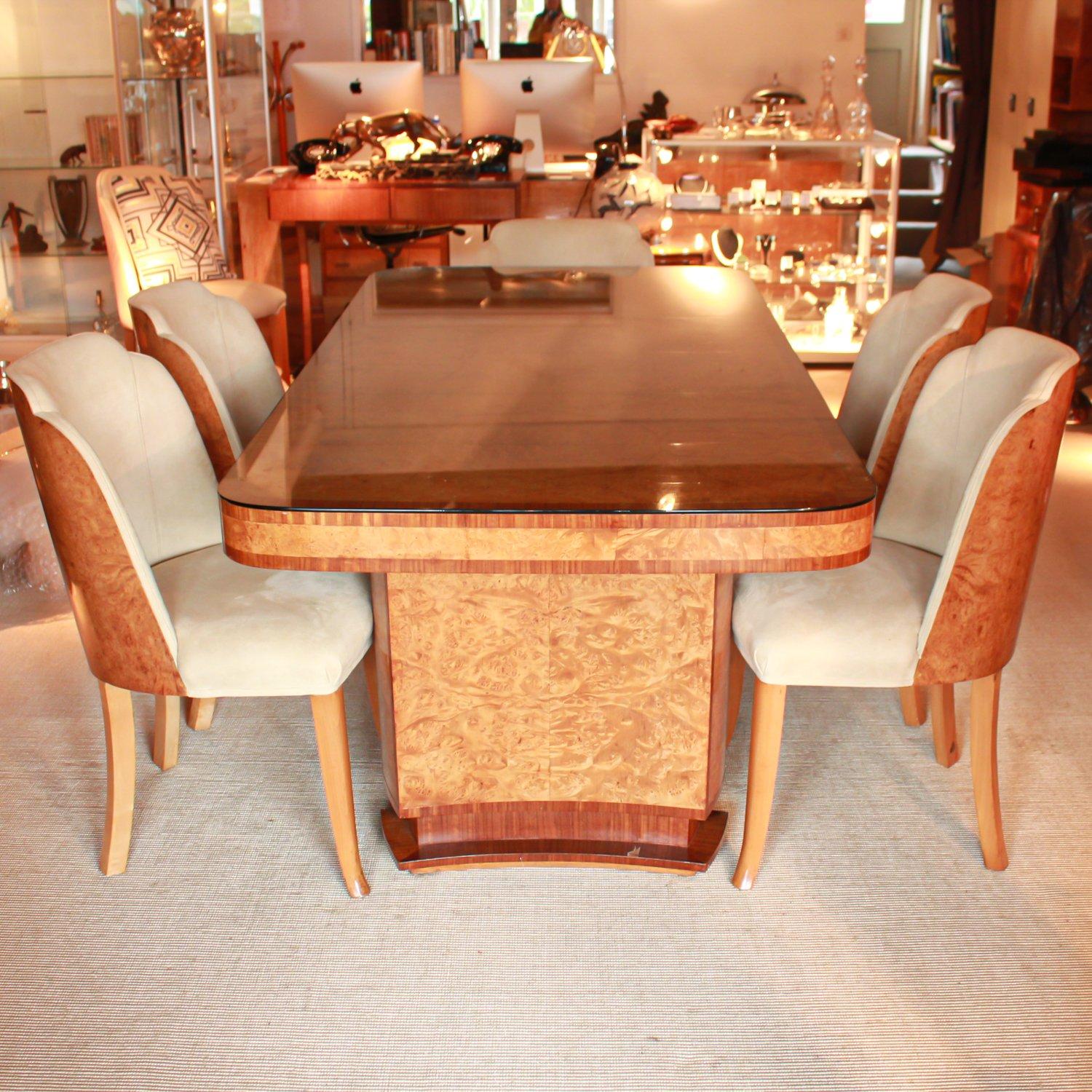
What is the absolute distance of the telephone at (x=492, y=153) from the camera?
4727 millimetres

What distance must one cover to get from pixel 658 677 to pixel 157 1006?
888mm

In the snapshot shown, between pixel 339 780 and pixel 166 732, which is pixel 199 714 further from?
pixel 339 780

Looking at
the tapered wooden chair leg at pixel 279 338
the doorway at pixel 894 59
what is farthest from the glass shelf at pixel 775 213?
the doorway at pixel 894 59

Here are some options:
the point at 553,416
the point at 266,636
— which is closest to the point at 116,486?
the point at 266,636

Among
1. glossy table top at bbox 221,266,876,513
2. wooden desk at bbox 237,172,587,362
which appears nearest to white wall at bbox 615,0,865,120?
wooden desk at bbox 237,172,587,362

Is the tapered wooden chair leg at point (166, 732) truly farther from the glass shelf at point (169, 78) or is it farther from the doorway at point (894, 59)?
the doorway at point (894, 59)

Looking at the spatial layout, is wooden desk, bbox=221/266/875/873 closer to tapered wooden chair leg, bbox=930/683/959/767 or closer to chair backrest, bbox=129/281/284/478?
chair backrest, bbox=129/281/284/478

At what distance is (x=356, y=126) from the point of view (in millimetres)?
4922

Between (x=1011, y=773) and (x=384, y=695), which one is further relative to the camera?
(x=1011, y=773)

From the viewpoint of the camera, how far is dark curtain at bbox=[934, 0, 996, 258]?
7.50 meters

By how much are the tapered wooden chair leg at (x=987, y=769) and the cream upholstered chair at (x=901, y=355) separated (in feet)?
1.43

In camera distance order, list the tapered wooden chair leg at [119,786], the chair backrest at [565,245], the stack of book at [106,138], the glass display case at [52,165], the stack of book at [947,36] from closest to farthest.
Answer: the tapered wooden chair leg at [119,786]
the chair backrest at [565,245]
the glass display case at [52,165]
the stack of book at [106,138]
the stack of book at [947,36]

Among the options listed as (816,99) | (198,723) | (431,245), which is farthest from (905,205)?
(198,723)

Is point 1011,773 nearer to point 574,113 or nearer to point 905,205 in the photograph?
→ point 574,113
